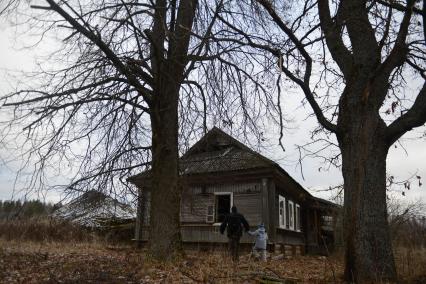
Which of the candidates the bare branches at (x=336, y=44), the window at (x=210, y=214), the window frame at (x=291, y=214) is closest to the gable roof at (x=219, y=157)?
the window at (x=210, y=214)

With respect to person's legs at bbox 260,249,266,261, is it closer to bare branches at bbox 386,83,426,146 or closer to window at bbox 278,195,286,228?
window at bbox 278,195,286,228

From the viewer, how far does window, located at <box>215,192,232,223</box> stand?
1792 centimetres

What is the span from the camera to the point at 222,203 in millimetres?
19812

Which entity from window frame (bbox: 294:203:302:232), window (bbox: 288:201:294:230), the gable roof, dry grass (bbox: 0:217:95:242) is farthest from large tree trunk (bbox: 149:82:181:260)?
window frame (bbox: 294:203:302:232)

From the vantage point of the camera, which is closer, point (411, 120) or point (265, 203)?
point (411, 120)

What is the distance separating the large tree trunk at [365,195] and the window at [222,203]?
10.7 metres

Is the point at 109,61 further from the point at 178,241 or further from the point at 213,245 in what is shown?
the point at 213,245

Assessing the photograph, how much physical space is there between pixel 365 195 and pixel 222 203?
13.6m

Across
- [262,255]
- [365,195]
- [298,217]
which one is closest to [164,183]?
[365,195]

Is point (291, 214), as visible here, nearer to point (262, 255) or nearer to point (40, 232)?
point (262, 255)

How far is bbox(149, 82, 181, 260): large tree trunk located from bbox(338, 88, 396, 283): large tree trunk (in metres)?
3.91

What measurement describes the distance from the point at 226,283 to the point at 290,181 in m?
14.4

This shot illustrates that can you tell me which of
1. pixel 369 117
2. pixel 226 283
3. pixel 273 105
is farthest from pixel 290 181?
pixel 226 283

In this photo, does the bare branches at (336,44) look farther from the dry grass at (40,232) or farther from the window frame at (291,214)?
the dry grass at (40,232)
